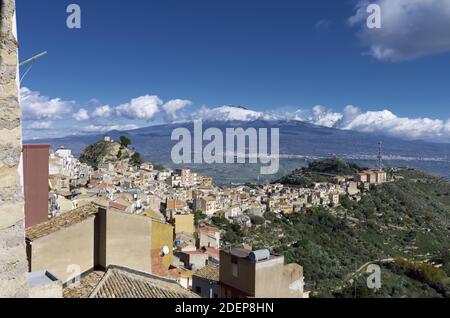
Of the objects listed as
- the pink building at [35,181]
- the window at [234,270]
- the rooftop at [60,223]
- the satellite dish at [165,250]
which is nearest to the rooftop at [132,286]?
the rooftop at [60,223]

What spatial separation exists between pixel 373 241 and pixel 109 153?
31.8 meters

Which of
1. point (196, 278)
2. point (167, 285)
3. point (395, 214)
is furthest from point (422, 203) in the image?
point (167, 285)

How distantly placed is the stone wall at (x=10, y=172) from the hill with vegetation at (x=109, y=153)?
4900 cm

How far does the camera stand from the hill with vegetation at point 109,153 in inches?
2032

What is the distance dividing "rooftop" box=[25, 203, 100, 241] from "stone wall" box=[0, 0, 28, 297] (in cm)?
364

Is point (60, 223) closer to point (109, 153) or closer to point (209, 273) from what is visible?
point (209, 273)

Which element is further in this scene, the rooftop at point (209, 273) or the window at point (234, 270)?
the rooftop at point (209, 273)

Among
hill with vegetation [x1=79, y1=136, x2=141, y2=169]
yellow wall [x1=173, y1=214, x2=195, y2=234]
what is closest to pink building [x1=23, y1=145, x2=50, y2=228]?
yellow wall [x1=173, y1=214, x2=195, y2=234]

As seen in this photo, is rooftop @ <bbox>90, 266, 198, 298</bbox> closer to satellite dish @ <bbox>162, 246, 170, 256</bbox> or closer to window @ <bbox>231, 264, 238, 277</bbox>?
window @ <bbox>231, 264, 238, 277</bbox>

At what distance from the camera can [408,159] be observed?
102 m

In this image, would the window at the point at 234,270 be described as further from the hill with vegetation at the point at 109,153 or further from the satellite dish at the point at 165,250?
the hill with vegetation at the point at 109,153

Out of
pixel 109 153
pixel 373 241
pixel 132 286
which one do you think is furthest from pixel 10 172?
pixel 109 153
